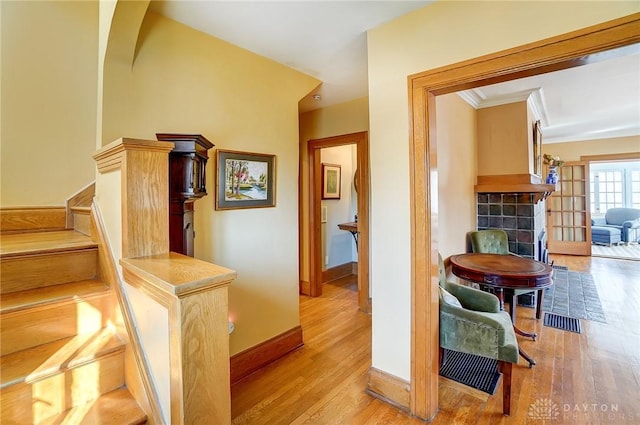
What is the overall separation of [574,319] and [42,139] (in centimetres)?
518

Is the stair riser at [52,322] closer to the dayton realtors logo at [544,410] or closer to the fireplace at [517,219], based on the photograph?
the dayton realtors logo at [544,410]

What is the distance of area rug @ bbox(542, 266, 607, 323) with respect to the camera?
3.32m

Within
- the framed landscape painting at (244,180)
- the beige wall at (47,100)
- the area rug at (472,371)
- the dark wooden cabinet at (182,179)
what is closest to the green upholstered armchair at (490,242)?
the area rug at (472,371)

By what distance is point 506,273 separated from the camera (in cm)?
240

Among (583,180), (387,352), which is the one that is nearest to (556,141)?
(583,180)

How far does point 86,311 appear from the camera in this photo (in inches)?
51.8

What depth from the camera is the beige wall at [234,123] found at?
1815 millimetres

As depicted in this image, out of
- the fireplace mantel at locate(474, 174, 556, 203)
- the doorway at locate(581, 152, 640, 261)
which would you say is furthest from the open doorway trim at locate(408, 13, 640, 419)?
the doorway at locate(581, 152, 640, 261)

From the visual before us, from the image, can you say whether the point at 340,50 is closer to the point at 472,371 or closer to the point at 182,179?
the point at 182,179

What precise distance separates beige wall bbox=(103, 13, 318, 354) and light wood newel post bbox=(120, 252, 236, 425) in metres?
1.24

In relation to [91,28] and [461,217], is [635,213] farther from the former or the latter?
[91,28]

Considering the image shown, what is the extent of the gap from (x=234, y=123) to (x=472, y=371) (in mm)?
2688

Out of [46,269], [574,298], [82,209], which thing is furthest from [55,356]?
[574,298]

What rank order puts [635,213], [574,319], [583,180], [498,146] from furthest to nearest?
1. [635,213]
2. [583,180]
3. [498,146]
4. [574,319]
